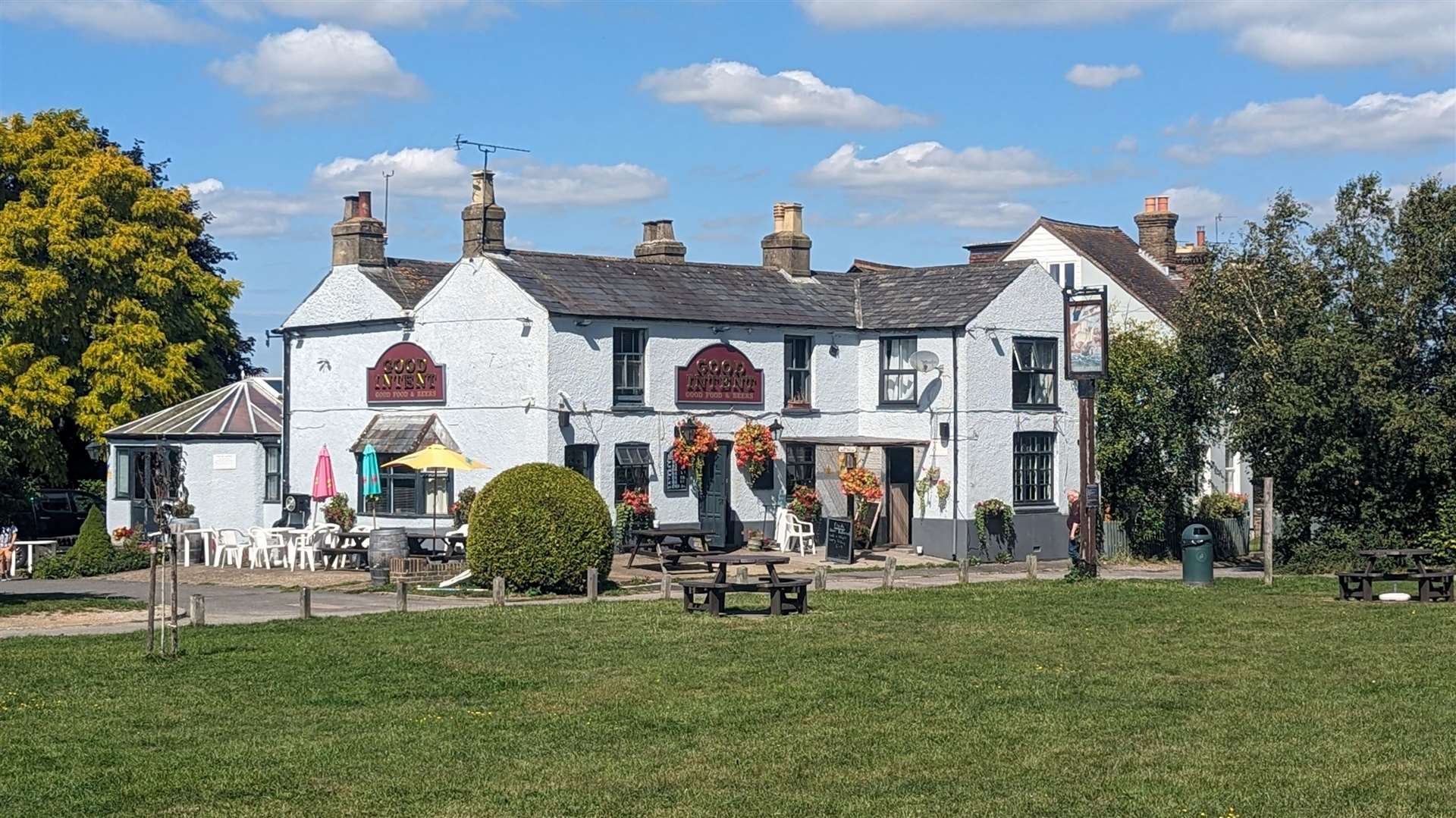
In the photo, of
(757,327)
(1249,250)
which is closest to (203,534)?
(757,327)

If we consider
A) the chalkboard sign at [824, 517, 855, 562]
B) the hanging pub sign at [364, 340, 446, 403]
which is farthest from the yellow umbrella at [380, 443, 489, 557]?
the chalkboard sign at [824, 517, 855, 562]

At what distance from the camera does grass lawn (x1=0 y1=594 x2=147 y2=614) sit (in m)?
28.0

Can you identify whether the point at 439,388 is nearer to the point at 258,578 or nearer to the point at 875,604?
the point at 258,578

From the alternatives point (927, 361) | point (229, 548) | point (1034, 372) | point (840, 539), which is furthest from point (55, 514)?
point (1034, 372)

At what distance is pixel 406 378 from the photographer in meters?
38.8

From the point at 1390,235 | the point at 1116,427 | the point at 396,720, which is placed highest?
the point at 1390,235

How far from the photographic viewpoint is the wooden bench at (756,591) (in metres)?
24.9

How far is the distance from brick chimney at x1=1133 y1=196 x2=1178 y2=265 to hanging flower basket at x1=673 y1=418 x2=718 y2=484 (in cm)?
2282

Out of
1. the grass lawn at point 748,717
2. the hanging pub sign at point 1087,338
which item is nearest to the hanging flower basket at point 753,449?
the hanging pub sign at point 1087,338

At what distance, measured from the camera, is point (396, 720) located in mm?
16453

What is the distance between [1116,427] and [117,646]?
24.9 metres

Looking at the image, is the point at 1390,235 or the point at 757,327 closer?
the point at 1390,235

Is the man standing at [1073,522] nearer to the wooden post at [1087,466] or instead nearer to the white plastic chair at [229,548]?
the wooden post at [1087,466]

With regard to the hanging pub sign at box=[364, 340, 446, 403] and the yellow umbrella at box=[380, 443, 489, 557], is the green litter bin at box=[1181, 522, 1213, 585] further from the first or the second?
the hanging pub sign at box=[364, 340, 446, 403]
